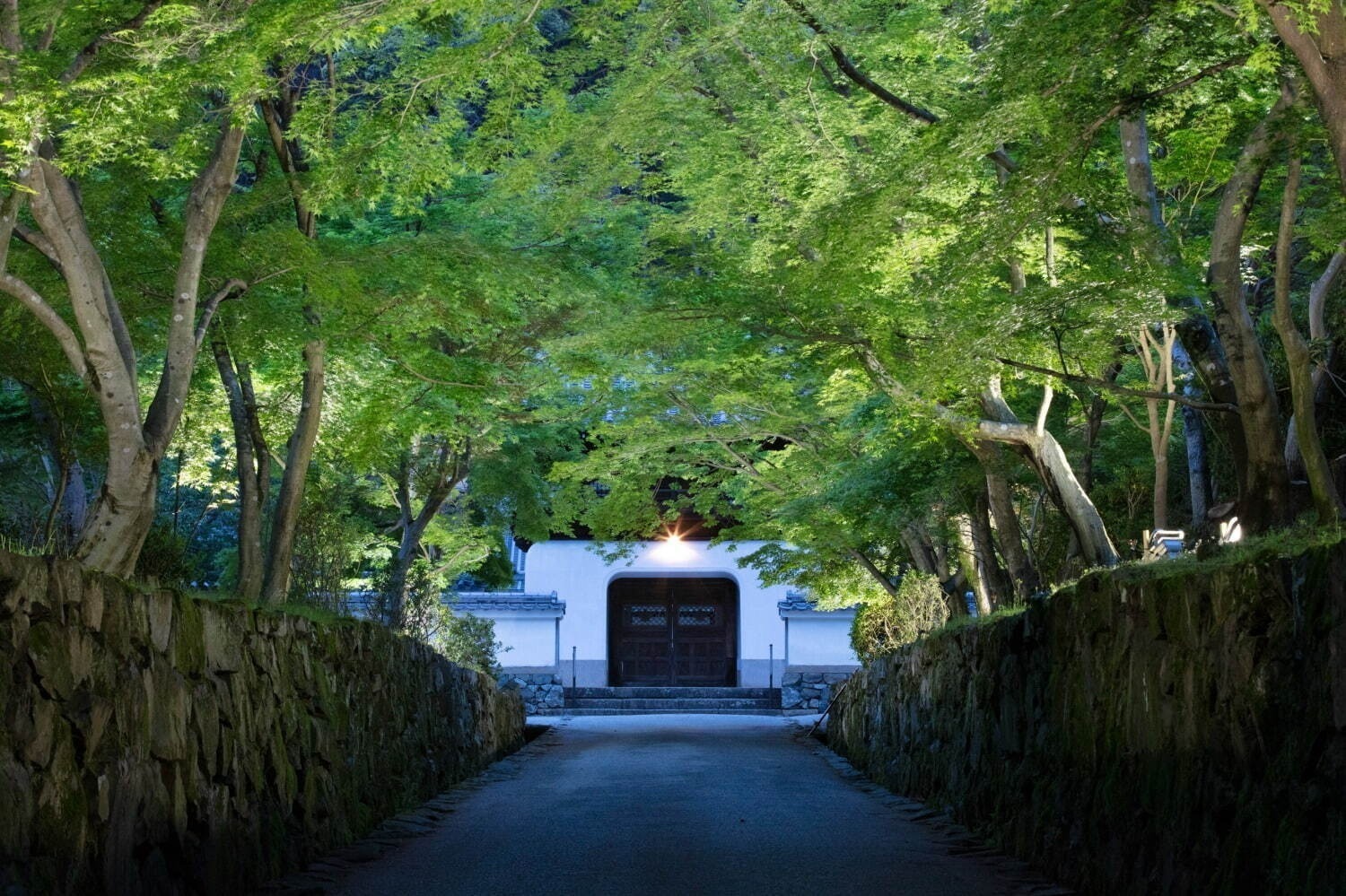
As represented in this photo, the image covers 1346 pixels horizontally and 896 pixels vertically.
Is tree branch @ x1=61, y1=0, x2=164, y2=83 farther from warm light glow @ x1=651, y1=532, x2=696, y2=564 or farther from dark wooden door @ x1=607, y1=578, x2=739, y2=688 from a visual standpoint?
dark wooden door @ x1=607, y1=578, x2=739, y2=688

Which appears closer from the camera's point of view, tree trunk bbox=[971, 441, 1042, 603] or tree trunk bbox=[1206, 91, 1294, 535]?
tree trunk bbox=[1206, 91, 1294, 535]

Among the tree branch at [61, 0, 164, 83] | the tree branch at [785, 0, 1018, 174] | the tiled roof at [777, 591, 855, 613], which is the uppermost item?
the tree branch at [785, 0, 1018, 174]

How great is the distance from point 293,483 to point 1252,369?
309 inches

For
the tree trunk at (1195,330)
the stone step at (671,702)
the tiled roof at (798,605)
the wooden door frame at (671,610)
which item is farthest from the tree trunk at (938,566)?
the wooden door frame at (671,610)

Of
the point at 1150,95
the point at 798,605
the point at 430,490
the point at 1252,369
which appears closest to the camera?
the point at 1150,95

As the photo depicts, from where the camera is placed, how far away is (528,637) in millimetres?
35156

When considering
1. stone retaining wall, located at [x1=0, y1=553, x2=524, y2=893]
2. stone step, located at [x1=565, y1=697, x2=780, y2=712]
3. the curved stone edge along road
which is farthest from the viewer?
stone step, located at [x1=565, y1=697, x2=780, y2=712]

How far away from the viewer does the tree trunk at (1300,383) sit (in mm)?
7984

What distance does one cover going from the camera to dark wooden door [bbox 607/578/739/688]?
120 feet

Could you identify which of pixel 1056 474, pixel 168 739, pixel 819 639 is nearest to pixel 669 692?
pixel 819 639

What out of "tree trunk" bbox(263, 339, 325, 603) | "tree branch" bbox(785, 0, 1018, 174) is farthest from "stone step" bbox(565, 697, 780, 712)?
"tree branch" bbox(785, 0, 1018, 174)

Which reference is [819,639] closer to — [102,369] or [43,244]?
[102,369]

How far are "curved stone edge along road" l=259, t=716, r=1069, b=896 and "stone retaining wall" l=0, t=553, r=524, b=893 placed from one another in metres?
0.48

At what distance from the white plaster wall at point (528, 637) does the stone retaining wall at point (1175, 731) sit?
2595 centimetres
